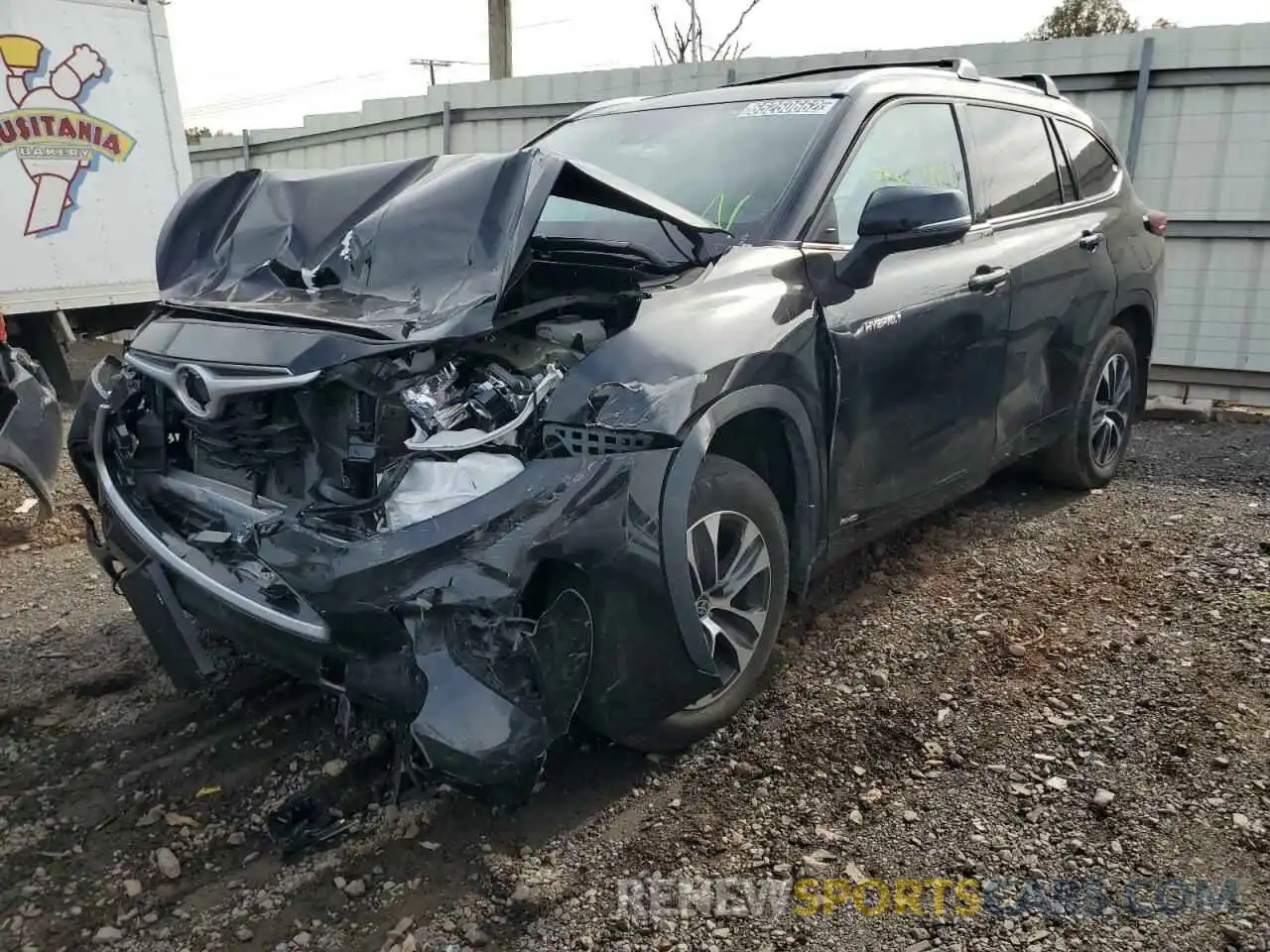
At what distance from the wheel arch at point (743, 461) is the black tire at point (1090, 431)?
7.39 feet

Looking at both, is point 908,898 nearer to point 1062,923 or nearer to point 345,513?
point 1062,923

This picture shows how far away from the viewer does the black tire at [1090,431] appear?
4.76 meters

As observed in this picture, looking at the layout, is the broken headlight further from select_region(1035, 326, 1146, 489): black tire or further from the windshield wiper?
select_region(1035, 326, 1146, 489): black tire

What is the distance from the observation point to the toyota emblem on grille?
8.36ft

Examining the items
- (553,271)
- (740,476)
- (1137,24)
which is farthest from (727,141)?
(1137,24)

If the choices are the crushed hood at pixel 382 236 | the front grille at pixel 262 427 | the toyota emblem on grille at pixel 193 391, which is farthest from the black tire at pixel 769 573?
the toyota emblem on grille at pixel 193 391

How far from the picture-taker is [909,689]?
3.27 m

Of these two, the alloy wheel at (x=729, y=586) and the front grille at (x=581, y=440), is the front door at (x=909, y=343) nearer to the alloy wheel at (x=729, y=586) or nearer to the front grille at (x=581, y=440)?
the alloy wheel at (x=729, y=586)

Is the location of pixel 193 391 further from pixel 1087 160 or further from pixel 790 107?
pixel 1087 160

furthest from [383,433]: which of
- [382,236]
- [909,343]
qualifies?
[909,343]

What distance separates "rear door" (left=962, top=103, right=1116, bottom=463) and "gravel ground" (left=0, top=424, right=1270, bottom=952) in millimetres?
843

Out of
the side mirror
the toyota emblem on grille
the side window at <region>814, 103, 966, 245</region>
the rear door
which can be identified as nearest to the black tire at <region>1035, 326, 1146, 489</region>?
the rear door

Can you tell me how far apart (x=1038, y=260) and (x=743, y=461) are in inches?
77.1

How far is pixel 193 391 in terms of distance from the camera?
263cm
